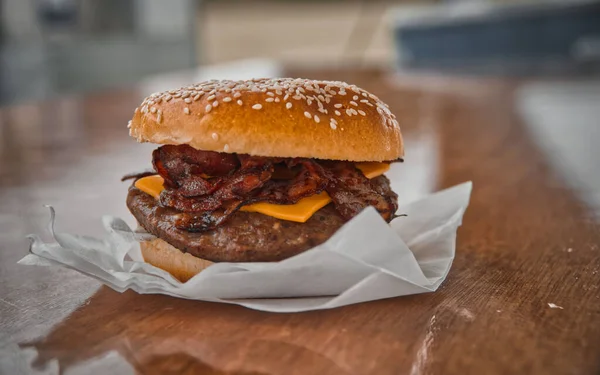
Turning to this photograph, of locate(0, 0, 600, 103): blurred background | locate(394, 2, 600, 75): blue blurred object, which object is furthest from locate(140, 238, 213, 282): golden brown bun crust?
locate(394, 2, 600, 75): blue blurred object

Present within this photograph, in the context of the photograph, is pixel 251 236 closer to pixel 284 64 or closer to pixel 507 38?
pixel 284 64

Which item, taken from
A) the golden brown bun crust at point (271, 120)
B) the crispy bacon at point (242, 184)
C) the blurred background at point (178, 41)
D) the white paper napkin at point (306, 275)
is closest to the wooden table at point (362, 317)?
the white paper napkin at point (306, 275)

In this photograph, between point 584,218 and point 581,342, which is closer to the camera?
point 581,342

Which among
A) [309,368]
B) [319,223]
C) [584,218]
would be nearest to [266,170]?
[319,223]

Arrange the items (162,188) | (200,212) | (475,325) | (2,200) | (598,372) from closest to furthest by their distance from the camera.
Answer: (598,372)
(475,325)
(200,212)
(162,188)
(2,200)

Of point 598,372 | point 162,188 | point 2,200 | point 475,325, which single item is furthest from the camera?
point 2,200

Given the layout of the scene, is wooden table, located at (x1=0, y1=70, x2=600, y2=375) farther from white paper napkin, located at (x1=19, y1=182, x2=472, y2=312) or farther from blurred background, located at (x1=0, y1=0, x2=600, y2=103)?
blurred background, located at (x1=0, y1=0, x2=600, y2=103)

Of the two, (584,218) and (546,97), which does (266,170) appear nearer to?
(584,218)
